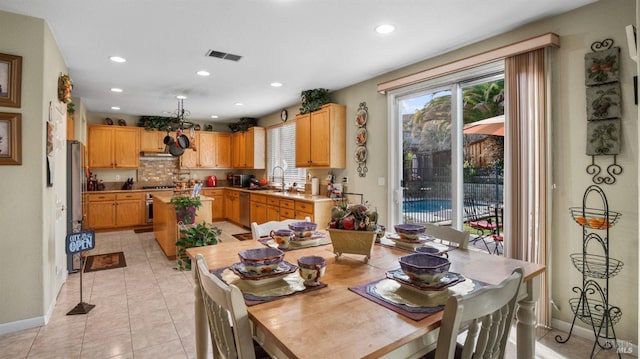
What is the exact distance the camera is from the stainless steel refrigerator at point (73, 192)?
399cm

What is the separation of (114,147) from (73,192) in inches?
139

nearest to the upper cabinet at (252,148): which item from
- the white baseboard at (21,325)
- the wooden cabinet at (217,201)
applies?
the wooden cabinet at (217,201)

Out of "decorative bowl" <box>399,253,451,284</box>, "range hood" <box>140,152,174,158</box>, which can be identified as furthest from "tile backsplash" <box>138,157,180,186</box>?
"decorative bowl" <box>399,253,451,284</box>

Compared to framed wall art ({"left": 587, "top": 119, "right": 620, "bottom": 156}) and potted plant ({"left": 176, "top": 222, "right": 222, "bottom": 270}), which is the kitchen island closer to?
potted plant ({"left": 176, "top": 222, "right": 222, "bottom": 270})

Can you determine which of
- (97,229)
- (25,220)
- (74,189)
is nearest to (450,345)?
(25,220)

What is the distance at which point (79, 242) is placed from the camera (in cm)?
317

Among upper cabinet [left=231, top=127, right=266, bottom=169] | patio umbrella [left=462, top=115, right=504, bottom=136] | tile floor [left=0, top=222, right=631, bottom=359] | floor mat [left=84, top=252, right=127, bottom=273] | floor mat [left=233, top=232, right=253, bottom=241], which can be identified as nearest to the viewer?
tile floor [left=0, top=222, right=631, bottom=359]

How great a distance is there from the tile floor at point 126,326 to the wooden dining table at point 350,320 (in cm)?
99

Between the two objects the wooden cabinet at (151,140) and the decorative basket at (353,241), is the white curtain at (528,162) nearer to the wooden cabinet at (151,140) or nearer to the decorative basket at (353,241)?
the decorative basket at (353,241)

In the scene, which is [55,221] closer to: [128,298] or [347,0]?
[128,298]

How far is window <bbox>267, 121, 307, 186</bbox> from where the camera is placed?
6652 mm

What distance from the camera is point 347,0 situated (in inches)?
98.6

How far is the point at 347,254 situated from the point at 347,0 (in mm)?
1861

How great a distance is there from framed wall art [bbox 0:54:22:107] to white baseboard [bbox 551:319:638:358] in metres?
4.70
